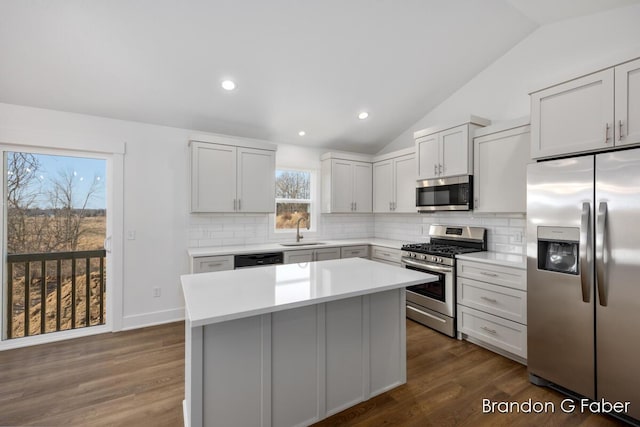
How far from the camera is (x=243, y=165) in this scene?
12.4 feet

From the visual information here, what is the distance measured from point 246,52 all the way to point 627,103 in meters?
2.99

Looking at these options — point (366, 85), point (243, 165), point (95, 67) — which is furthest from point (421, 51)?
point (95, 67)

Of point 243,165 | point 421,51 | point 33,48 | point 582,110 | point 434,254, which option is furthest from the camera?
point 243,165

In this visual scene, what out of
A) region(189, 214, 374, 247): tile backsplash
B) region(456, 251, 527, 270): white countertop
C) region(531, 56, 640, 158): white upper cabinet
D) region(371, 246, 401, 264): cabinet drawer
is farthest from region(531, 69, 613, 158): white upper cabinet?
region(189, 214, 374, 247): tile backsplash

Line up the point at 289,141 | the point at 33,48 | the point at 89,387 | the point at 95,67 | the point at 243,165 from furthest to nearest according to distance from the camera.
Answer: the point at 289,141, the point at 243,165, the point at 95,67, the point at 33,48, the point at 89,387

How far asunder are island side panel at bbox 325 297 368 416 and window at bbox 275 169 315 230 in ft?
8.71

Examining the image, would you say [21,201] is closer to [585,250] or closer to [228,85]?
[228,85]

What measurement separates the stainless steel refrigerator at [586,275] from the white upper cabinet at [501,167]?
2.17 ft

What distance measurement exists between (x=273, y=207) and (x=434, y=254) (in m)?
2.16

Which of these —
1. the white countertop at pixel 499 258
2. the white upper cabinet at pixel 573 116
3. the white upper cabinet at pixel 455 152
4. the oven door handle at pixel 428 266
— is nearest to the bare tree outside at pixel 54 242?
the oven door handle at pixel 428 266

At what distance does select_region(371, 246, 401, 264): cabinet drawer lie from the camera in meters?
3.98

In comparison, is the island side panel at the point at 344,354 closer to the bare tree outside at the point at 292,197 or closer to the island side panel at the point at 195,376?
the island side panel at the point at 195,376

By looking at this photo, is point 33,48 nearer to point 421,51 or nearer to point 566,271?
point 421,51

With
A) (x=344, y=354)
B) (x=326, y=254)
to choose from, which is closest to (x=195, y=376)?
(x=344, y=354)
